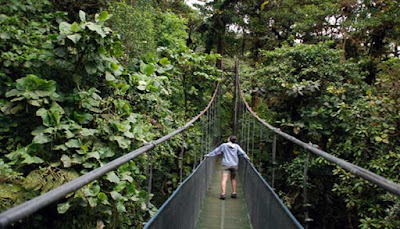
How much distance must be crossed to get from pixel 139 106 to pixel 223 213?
135 cm

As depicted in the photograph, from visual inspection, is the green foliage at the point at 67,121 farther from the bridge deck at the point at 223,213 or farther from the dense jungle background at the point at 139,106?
the bridge deck at the point at 223,213

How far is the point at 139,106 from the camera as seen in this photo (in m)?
2.91

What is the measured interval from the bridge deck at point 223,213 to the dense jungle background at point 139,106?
0.54 metres

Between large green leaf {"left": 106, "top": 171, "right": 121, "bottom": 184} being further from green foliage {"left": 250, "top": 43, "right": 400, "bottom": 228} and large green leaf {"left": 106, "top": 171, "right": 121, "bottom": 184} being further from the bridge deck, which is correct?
green foliage {"left": 250, "top": 43, "right": 400, "bottom": 228}

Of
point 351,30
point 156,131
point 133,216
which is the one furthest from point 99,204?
point 351,30

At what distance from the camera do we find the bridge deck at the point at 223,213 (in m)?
2.70

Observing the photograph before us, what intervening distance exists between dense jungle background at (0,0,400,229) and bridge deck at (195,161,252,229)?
536 mm

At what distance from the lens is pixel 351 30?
5.38m

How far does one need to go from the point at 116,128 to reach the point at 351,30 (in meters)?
4.87

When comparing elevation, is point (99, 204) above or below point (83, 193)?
below

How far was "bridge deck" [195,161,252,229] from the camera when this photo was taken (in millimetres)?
2695

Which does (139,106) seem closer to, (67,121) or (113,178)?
(67,121)

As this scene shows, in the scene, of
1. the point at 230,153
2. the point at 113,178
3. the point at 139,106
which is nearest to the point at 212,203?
the point at 230,153

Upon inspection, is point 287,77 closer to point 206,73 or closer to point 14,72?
point 206,73
